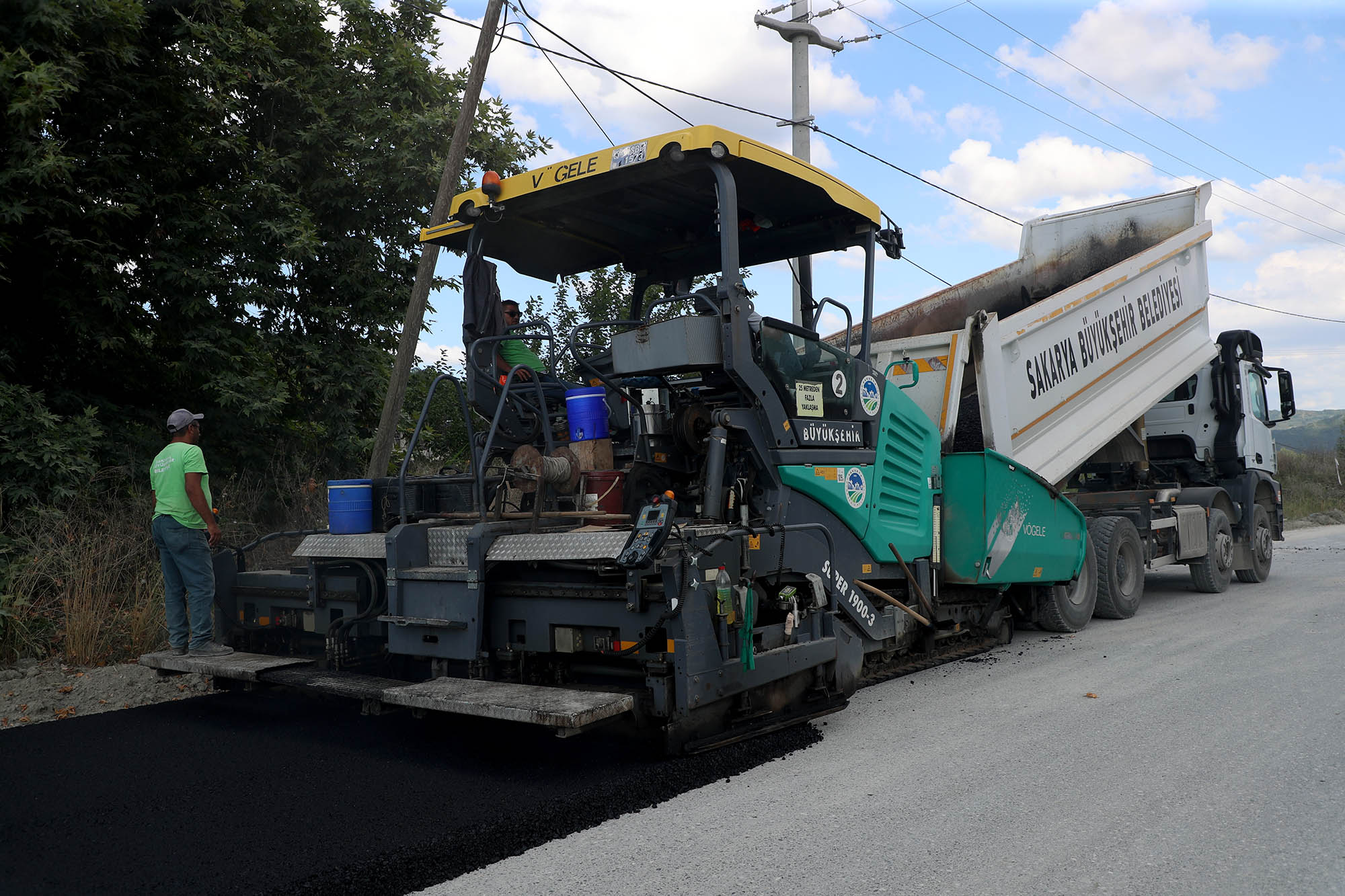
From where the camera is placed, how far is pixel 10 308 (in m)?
8.30

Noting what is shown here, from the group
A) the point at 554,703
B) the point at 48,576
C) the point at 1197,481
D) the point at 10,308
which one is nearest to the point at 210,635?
the point at 48,576

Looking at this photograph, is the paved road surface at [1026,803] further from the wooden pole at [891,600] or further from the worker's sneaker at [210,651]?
the worker's sneaker at [210,651]

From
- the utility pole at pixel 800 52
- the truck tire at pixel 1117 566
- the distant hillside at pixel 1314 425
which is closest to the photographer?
the truck tire at pixel 1117 566

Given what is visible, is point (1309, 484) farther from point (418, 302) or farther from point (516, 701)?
point (516, 701)

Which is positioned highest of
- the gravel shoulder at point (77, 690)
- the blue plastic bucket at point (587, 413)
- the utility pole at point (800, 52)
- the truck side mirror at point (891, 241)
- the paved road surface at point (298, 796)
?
the utility pole at point (800, 52)

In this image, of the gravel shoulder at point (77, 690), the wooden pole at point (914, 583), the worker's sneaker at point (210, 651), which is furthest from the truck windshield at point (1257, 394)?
the gravel shoulder at point (77, 690)

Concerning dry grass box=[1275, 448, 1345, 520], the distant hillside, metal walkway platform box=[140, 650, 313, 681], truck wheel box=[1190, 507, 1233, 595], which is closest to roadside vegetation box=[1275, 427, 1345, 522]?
dry grass box=[1275, 448, 1345, 520]

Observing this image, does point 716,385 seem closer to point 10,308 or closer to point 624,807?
point 624,807

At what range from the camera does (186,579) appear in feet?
19.2

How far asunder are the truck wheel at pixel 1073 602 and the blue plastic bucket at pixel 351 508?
17.3 feet

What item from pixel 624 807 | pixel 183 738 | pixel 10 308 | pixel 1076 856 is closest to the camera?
pixel 1076 856

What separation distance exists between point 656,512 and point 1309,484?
90.7 feet

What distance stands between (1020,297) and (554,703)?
23.7 ft

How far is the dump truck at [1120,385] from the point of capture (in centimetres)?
718
